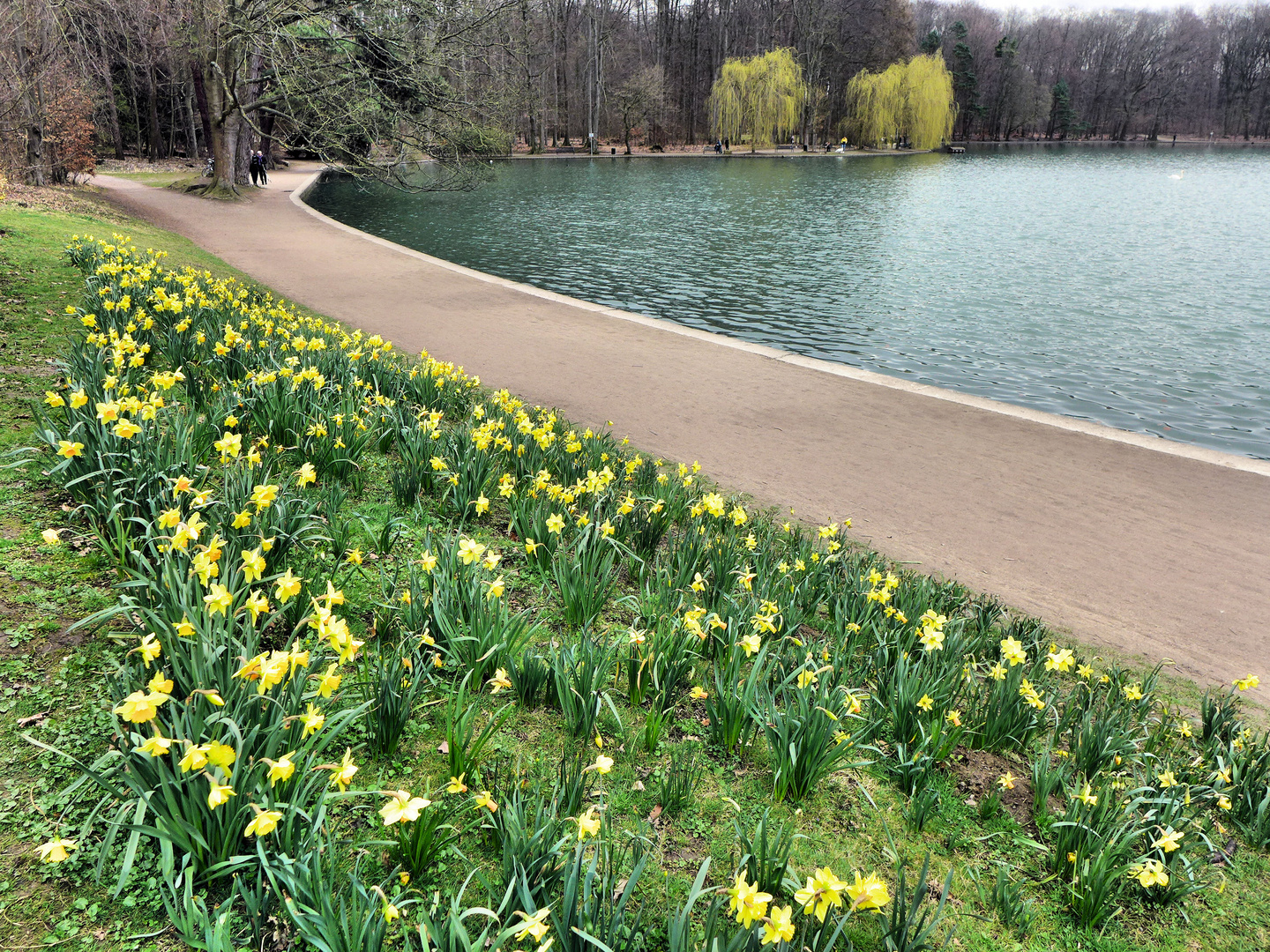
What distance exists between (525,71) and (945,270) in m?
10.3

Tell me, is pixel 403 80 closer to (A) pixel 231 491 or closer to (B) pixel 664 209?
(A) pixel 231 491

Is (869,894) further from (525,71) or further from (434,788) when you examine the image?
(525,71)

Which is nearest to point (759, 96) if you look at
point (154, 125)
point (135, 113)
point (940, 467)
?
point (154, 125)

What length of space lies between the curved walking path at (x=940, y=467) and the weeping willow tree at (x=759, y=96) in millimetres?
54185

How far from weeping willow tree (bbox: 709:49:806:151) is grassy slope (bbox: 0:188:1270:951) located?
207 feet

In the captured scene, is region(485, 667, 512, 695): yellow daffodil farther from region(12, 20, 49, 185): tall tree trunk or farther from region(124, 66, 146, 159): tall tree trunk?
region(124, 66, 146, 159): tall tree trunk

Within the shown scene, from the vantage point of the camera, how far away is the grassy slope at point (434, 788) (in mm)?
1974

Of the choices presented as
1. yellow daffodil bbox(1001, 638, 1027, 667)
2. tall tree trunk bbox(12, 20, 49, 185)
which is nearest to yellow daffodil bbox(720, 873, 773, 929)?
yellow daffodil bbox(1001, 638, 1027, 667)

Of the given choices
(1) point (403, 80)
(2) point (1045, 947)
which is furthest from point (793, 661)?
(1) point (403, 80)

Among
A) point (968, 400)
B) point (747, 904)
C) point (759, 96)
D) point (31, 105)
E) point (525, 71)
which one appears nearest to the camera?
point (747, 904)

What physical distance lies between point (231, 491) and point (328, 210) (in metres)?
27.6

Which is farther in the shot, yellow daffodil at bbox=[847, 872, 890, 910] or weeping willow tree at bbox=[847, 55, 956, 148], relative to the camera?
weeping willow tree at bbox=[847, 55, 956, 148]

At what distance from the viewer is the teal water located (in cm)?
1167

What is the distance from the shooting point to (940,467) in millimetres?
6789
